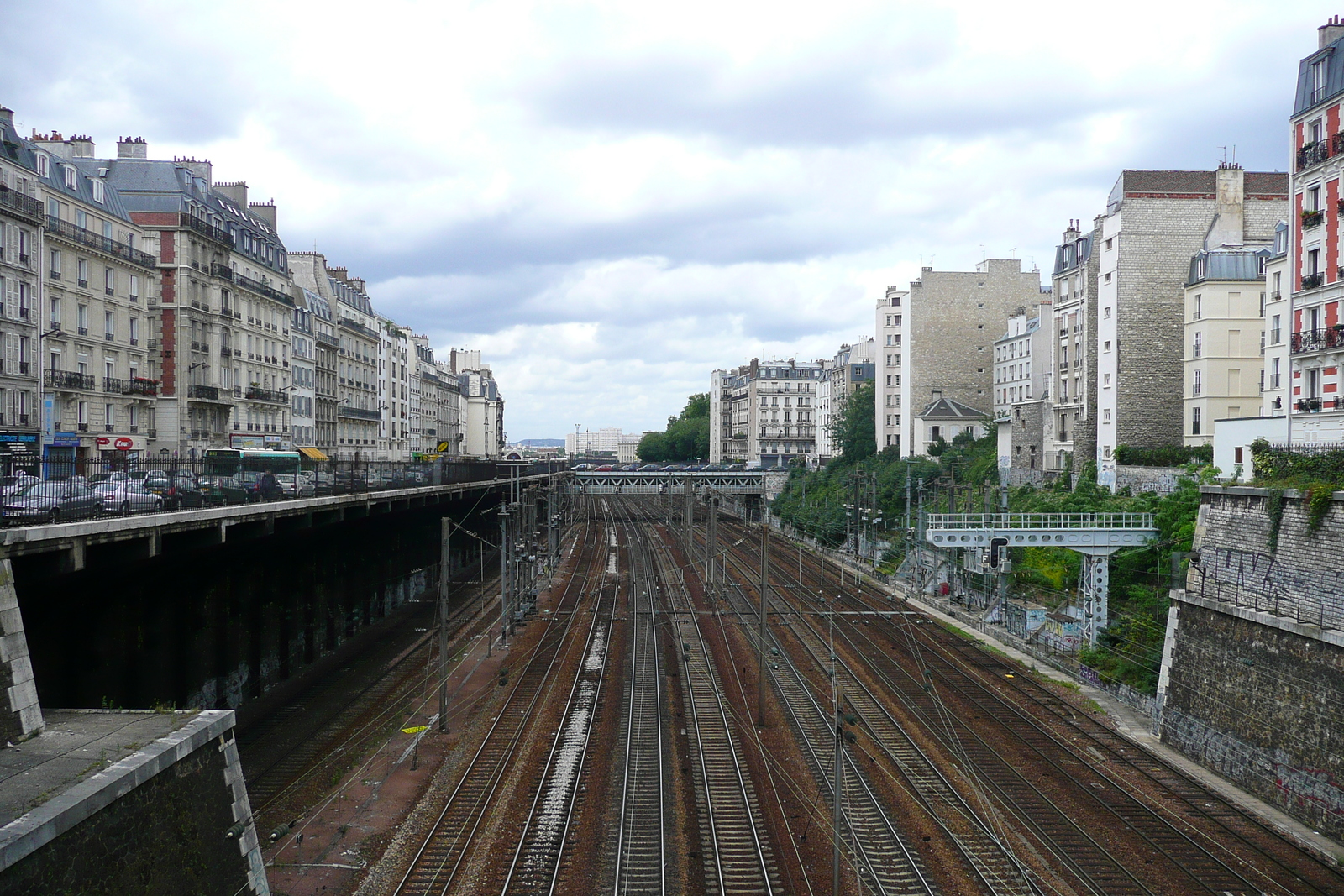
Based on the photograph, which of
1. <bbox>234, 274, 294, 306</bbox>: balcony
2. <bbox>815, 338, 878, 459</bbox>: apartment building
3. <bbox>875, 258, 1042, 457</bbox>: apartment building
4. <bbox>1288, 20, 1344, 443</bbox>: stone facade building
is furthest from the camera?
<bbox>815, 338, 878, 459</bbox>: apartment building

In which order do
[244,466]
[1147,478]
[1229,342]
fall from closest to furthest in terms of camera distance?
[244,466], [1229,342], [1147,478]

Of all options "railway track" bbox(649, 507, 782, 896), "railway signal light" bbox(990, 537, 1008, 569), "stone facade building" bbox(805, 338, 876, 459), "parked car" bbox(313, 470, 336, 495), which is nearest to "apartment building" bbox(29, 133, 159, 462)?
"parked car" bbox(313, 470, 336, 495)

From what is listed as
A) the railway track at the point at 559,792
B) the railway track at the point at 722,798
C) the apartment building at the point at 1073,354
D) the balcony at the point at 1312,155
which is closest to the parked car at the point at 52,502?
the railway track at the point at 559,792

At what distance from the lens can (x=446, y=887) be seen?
1563cm

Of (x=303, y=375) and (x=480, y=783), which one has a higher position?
(x=303, y=375)

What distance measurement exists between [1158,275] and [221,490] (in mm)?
46709

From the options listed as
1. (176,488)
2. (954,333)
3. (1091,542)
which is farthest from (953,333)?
(176,488)

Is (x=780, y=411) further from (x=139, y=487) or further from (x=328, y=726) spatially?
(x=139, y=487)

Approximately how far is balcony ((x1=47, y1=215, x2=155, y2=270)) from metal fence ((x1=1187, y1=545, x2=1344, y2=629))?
41721 mm

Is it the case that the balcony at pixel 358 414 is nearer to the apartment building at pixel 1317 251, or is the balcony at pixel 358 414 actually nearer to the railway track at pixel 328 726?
the railway track at pixel 328 726

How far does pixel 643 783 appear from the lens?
2073 cm

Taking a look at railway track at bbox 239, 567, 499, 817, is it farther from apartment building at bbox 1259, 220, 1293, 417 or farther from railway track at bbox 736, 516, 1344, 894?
apartment building at bbox 1259, 220, 1293, 417

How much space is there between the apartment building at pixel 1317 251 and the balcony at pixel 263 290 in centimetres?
4968

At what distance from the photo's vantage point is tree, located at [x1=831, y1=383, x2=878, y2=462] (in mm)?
95438
